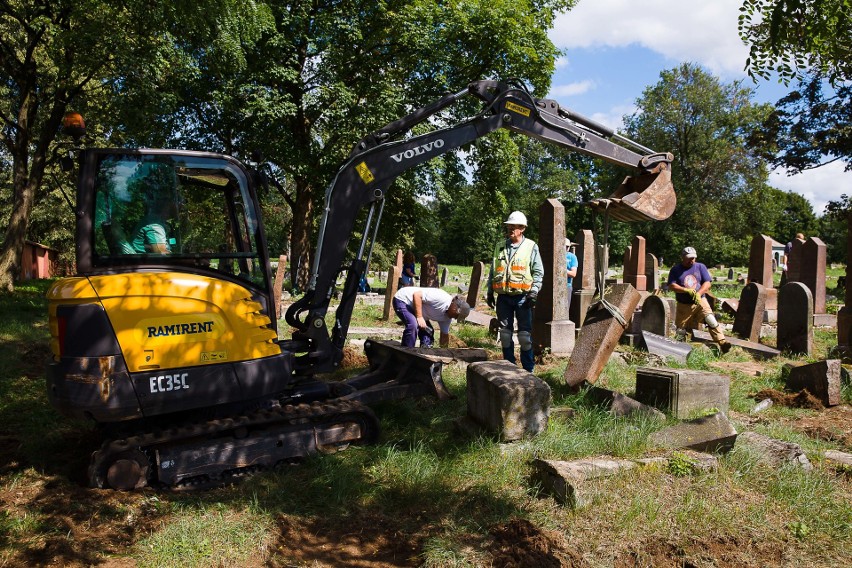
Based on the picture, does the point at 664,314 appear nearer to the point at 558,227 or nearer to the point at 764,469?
the point at 558,227

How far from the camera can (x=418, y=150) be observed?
20.3 feet

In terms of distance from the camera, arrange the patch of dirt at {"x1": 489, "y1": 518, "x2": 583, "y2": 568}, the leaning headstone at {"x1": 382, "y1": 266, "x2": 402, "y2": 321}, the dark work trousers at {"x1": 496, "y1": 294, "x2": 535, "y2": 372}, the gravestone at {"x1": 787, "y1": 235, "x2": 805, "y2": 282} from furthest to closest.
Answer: the gravestone at {"x1": 787, "y1": 235, "x2": 805, "y2": 282}, the leaning headstone at {"x1": 382, "y1": 266, "x2": 402, "y2": 321}, the dark work trousers at {"x1": 496, "y1": 294, "x2": 535, "y2": 372}, the patch of dirt at {"x1": 489, "y1": 518, "x2": 583, "y2": 568}

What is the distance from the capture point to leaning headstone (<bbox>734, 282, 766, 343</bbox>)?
10977 millimetres

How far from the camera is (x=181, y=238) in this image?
4.83 m

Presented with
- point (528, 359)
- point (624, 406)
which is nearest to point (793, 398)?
point (624, 406)

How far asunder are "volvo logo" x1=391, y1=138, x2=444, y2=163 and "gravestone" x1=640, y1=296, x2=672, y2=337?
219 inches

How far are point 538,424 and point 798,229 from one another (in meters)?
80.9

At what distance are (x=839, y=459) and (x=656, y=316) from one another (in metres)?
5.52

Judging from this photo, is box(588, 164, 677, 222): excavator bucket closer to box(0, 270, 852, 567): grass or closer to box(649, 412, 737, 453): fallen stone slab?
box(0, 270, 852, 567): grass

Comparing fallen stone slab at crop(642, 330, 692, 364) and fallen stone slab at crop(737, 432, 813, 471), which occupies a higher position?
fallen stone slab at crop(642, 330, 692, 364)

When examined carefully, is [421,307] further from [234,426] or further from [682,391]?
[234,426]

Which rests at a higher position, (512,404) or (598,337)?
(598,337)

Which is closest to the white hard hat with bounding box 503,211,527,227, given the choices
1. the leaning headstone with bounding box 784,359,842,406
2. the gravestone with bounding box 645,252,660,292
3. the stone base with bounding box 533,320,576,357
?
the stone base with bounding box 533,320,576,357

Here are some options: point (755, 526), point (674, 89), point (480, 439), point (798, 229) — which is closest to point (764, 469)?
point (755, 526)
